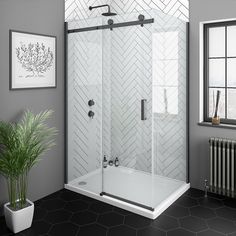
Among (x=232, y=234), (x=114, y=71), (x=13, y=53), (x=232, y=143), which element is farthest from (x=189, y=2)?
(x=232, y=234)

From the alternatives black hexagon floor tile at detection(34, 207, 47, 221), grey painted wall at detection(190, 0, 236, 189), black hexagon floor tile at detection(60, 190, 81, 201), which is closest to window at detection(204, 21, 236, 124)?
grey painted wall at detection(190, 0, 236, 189)

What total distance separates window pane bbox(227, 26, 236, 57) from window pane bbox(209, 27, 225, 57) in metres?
0.06

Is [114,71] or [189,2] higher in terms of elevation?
[189,2]

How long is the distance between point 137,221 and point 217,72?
1882 millimetres

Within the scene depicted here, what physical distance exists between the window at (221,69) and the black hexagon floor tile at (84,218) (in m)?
1.71

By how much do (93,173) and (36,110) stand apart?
95 centimetres

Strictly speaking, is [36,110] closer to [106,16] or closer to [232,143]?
[106,16]

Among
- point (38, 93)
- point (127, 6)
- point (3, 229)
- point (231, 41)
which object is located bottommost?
point (3, 229)

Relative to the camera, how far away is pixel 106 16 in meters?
3.15

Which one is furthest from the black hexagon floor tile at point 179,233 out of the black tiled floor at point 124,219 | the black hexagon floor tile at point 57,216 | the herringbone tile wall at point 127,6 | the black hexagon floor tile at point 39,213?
the herringbone tile wall at point 127,6

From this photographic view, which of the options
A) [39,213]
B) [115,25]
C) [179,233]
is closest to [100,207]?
[39,213]

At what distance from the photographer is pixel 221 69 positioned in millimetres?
3449

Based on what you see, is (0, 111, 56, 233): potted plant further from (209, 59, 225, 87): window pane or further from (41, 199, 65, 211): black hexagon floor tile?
(209, 59, 225, 87): window pane

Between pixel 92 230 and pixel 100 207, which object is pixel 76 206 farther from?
pixel 92 230
